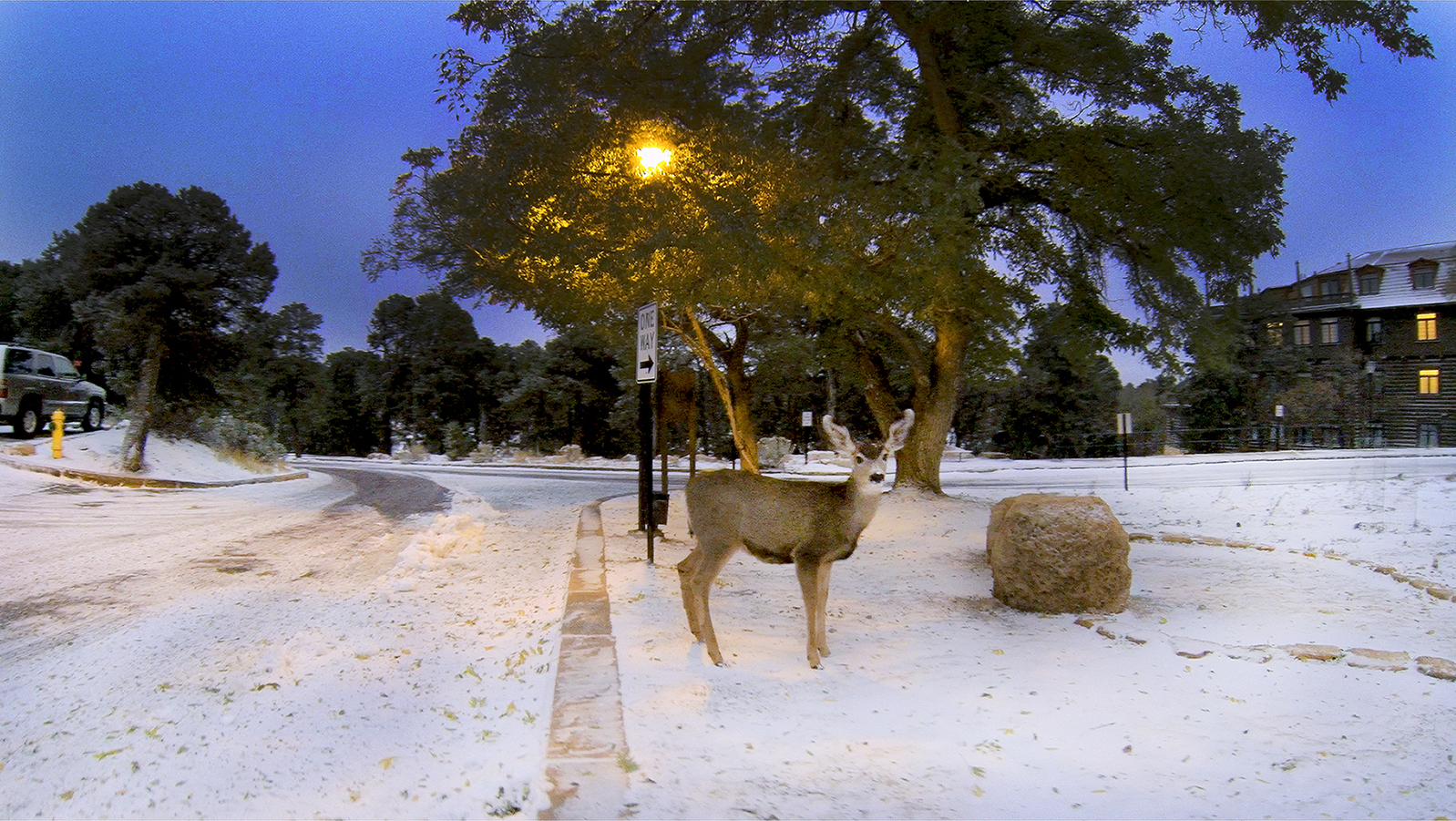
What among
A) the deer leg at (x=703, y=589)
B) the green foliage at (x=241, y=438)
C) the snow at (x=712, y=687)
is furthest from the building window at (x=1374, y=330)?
the green foliage at (x=241, y=438)

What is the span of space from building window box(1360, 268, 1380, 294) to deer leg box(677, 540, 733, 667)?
7.99m

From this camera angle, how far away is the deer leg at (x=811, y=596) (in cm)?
448

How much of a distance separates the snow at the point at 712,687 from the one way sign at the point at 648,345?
1891 mm

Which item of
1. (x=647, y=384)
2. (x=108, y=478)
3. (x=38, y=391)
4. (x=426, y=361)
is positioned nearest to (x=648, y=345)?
(x=647, y=384)

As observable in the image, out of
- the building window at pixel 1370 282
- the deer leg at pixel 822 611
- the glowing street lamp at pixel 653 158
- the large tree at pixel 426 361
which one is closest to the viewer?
the deer leg at pixel 822 611

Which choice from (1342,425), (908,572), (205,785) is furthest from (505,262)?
(1342,425)

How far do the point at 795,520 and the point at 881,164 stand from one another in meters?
8.14

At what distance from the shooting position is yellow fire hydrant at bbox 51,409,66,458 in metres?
6.45

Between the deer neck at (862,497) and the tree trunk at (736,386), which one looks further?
the tree trunk at (736,386)

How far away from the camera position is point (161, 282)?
7.10 m

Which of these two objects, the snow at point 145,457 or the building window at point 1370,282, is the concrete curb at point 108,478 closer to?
the snow at point 145,457

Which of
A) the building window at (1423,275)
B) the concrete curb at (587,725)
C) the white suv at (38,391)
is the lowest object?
the concrete curb at (587,725)

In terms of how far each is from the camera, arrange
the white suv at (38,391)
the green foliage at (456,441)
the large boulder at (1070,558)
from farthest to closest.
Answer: the green foliage at (456,441) → the large boulder at (1070,558) → the white suv at (38,391)

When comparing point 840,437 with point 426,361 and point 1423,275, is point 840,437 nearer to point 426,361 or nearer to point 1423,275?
point 1423,275
